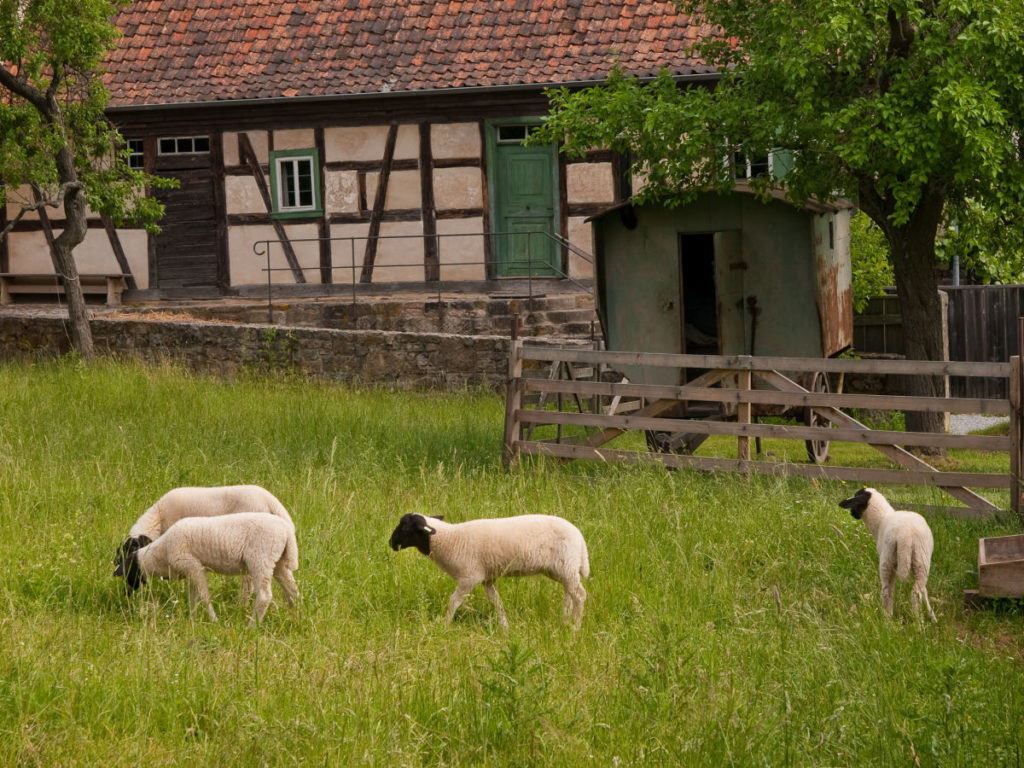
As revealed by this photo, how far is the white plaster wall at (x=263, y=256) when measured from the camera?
21.5 meters

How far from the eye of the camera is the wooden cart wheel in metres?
12.7

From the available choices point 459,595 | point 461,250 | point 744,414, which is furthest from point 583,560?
point 461,250

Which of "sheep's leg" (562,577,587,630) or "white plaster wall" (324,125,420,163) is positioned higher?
"white plaster wall" (324,125,420,163)

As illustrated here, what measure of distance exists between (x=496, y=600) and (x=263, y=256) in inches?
630

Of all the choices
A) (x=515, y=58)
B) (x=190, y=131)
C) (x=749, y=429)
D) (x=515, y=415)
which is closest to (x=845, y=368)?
(x=749, y=429)

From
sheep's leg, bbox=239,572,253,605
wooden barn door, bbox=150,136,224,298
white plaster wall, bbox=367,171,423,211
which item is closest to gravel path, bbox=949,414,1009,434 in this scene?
white plaster wall, bbox=367,171,423,211

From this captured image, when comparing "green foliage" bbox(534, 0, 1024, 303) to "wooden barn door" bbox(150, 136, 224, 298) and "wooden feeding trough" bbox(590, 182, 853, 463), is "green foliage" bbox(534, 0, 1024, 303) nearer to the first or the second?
"wooden feeding trough" bbox(590, 182, 853, 463)

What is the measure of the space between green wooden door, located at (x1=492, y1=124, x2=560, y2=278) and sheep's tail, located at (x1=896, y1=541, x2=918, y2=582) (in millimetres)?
14546

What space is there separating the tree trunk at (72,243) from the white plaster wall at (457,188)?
19.2 feet

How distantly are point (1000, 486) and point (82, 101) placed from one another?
546 inches

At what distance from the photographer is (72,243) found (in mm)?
17609

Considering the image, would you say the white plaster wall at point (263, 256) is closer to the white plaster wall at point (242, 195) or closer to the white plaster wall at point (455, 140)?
the white plaster wall at point (242, 195)

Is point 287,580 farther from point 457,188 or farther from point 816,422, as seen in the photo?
point 457,188

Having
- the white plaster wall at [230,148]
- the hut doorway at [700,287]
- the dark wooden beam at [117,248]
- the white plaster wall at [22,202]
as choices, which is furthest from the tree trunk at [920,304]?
the white plaster wall at [22,202]
